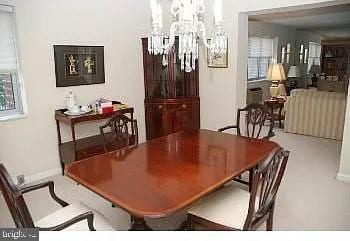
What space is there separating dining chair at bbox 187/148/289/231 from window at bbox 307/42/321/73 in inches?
334

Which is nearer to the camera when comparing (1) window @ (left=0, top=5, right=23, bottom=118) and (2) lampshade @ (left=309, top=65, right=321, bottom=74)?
(1) window @ (left=0, top=5, right=23, bottom=118)

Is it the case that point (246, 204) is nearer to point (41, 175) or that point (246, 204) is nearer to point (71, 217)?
point (71, 217)

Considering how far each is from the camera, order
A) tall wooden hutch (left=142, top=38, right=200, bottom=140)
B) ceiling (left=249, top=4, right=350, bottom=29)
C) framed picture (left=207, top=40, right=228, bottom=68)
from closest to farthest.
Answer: framed picture (left=207, top=40, right=228, bottom=68)
tall wooden hutch (left=142, top=38, right=200, bottom=140)
ceiling (left=249, top=4, right=350, bottom=29)

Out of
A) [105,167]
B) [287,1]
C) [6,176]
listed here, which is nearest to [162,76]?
[287,1]

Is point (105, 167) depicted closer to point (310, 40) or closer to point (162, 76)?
point (162, 76)

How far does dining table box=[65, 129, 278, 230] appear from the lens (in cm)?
159

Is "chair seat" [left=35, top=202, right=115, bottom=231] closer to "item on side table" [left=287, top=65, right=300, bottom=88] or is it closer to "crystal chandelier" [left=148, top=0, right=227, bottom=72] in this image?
"crystal chandelier" [left=148, top=0, right=227, bottom=72]

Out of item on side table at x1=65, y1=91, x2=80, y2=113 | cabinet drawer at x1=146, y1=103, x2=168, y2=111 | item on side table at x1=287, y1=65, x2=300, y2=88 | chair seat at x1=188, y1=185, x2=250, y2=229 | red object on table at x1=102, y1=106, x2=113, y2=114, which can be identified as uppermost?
item on side table at x1=287, y1=65, x2=300, y2=88

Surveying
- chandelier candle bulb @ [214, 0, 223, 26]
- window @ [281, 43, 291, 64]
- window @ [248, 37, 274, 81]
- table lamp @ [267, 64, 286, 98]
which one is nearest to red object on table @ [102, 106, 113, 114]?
chandelier candle bulb @ [214, 0, 223, 26]

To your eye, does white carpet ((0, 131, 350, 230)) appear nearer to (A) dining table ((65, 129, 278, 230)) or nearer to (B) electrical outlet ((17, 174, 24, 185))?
(B) electrical outlet ((17, 174, 24, 185))

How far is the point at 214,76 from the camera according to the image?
4227mm

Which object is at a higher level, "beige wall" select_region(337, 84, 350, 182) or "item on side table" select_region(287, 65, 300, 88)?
"item on side table" select_region(287, 65, 300, 88)

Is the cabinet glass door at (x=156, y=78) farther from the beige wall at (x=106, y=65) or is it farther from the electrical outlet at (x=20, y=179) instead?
the electrical outlet at (x=20, y=179)

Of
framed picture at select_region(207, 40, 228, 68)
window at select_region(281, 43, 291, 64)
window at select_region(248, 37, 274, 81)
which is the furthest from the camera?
window at select_region(281, 43, 291, 64)
